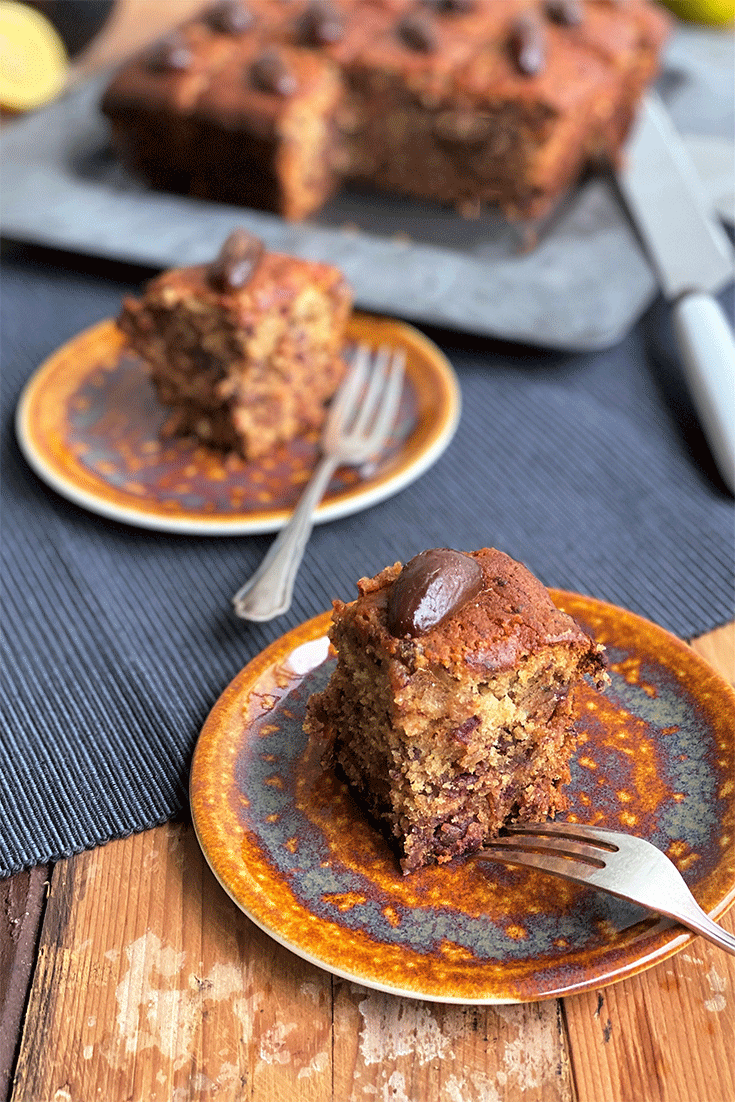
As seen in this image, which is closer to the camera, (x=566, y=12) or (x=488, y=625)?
(x=488, y=625)

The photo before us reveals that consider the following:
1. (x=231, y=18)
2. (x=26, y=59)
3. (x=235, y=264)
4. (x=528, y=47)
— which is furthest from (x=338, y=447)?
(x=26, y=59)

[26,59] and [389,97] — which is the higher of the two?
[389,97]

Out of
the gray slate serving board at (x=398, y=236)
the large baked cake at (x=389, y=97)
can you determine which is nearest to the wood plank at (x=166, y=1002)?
the gray slate serving board at (x=398, y=236)

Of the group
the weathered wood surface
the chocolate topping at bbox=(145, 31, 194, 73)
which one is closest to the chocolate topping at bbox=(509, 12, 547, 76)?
the chocolate topping at bbox=(145, 31, 194, 73)

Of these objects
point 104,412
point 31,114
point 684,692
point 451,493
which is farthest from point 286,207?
point 684,692

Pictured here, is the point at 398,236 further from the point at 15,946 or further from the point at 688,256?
the point at 15,946

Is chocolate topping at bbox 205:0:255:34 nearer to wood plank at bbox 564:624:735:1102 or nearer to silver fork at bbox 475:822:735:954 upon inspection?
silver fork at bbox 475:822:735:954

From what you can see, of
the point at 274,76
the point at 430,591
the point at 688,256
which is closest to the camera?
the point at 430,591

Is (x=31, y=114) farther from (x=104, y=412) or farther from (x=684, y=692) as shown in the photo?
(x=684, y=692)
